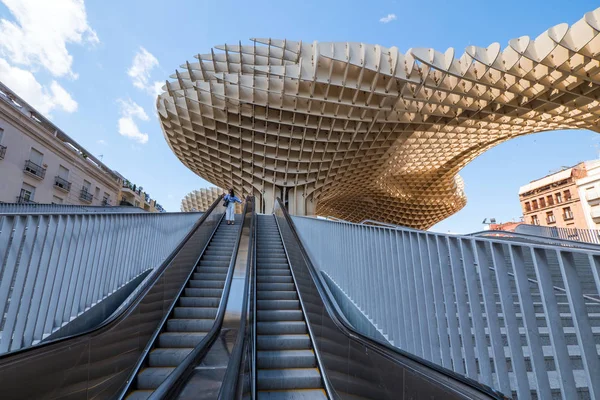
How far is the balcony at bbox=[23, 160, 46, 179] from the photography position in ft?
57.0

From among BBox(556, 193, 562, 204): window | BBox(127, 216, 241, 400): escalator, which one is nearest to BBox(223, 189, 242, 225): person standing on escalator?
BBox(127, 216, 241, 400): escalator

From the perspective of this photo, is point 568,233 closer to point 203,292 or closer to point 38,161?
point 203,292

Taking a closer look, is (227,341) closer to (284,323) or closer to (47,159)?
(284,323)

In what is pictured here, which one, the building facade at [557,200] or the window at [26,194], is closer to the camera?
the window at [26,194]

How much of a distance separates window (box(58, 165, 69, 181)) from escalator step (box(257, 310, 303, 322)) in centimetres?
2216

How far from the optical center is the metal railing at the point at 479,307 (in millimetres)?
1556

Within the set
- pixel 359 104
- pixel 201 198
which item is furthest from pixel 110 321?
pixel 201 198

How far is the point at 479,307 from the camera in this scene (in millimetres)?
2223

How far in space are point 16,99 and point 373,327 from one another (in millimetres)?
22645

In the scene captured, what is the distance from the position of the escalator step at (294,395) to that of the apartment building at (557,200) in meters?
44.6

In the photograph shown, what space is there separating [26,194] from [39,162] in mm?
2144

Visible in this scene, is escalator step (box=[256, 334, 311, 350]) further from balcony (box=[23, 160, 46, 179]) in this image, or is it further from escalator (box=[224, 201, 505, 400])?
balcony (box=[23, 160, 46, 179])

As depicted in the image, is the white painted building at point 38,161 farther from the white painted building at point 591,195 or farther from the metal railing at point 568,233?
the white painted building at point 591,195

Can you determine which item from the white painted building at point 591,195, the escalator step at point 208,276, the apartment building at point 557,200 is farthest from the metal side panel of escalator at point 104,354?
the apartment building at point 557,200
